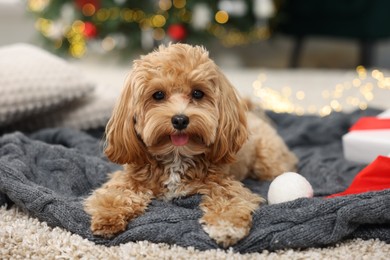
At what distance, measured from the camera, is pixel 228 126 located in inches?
83.6

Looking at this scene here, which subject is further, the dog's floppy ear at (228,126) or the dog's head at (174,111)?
the dog's floppy ear at (228,126)

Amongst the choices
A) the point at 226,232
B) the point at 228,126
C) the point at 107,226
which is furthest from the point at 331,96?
the point at 107,226

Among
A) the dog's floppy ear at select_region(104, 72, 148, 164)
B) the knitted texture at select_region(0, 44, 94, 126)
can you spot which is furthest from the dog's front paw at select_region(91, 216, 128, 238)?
the knitted texture at select_region(0, 44, 94, 126)

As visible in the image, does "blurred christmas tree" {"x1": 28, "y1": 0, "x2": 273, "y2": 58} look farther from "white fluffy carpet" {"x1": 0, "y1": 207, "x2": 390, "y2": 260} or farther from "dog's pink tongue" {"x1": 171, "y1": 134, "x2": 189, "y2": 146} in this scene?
"white fluffy carpet" {"x1": 0, "y1": 207, "x2": 390, "y2": 260}

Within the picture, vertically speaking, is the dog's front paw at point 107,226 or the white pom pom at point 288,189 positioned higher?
the white pom pom at point 288,189

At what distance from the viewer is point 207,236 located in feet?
6.34

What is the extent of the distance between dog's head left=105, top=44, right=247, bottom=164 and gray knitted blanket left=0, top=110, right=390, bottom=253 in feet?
0.76

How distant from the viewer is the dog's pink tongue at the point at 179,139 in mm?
2051

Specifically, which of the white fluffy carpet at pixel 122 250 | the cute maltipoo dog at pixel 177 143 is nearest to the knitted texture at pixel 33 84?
the cute maltipoo dog at pixel 177 143

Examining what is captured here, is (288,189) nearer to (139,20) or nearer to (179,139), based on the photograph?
(179,139)

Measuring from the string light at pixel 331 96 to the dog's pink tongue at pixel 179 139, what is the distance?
7.02 feet

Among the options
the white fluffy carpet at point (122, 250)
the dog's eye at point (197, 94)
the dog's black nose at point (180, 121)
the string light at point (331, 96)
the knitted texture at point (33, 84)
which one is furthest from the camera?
the string light at point (331, 96)

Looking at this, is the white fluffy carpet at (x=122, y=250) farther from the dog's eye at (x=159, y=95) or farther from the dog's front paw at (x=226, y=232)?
the dog's eye at (x=159, y=95)

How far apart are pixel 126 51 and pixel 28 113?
3.11m
